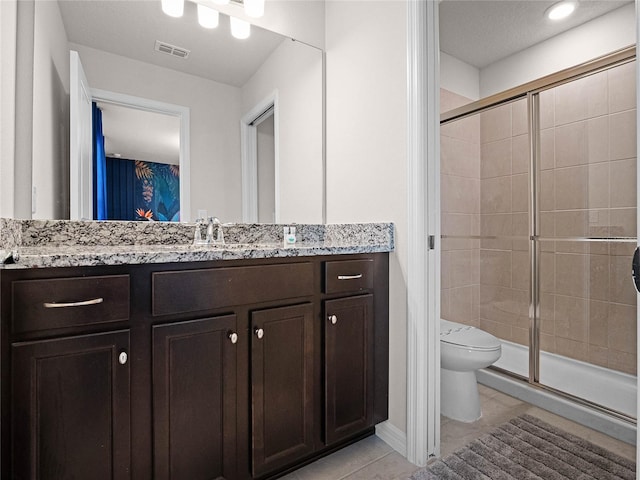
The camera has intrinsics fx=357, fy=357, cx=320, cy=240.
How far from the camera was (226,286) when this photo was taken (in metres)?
1.19

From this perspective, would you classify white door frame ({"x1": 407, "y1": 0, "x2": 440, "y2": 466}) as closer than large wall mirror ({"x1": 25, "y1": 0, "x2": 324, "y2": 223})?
No

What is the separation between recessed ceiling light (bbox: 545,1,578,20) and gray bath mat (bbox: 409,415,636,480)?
235cm

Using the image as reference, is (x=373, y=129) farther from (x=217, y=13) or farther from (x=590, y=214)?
(x=590, y=214)

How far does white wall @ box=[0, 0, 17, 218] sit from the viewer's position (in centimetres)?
113

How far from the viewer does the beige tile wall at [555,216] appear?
2.06 meters

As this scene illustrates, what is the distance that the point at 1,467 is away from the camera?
88 centimetres

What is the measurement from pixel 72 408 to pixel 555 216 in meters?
2.69

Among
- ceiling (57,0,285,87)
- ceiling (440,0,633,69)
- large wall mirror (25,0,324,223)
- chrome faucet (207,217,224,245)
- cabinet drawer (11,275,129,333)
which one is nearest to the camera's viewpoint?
cabinet drawer (11,275,129,333)

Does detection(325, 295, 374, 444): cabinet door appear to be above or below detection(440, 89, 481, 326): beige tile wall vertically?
below

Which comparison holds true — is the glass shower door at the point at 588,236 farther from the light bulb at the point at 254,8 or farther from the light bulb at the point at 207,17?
the light bulb at the point at 207,17

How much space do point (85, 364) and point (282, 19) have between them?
1.93 metres

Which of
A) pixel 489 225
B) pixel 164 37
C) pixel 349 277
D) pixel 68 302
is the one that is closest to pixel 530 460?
pixel 349 277

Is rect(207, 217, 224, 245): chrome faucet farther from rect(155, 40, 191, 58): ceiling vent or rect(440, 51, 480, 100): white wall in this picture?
rect(440, 51, 480, 100): white wall

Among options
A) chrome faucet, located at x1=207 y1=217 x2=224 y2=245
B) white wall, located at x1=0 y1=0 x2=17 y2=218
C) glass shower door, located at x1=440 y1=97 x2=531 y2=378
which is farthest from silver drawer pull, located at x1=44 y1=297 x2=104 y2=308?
glass shower door, located at x1=440 y1=97 x2=531 y2=378
